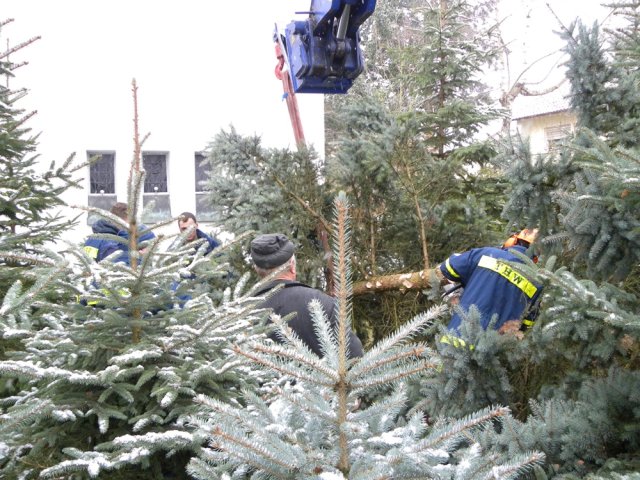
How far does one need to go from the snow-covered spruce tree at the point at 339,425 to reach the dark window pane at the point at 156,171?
51.5ft

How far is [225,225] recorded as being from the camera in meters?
7.18

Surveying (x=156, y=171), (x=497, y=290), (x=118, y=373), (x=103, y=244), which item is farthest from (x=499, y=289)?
(x=156, y=171)

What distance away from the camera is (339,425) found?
5.60ft

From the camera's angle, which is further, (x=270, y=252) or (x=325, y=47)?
(x=325, y=47)

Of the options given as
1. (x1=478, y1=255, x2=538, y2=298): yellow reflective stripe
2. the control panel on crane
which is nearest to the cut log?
(x1=478, y1=255, x2=538, y2=298): yellow reflective stripe

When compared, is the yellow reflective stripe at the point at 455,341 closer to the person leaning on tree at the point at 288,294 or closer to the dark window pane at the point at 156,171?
the person leaning on tree at the point at 288,294

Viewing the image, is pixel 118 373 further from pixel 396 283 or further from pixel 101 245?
pixel 396 283

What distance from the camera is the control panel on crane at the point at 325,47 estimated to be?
628cm

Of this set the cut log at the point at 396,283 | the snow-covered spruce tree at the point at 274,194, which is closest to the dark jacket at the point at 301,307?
the cut log at the point at 396,283

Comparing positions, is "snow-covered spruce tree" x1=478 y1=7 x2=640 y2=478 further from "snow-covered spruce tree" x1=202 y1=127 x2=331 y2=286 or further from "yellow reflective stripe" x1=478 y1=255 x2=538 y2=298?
"snow-covered spruce tree" x1=202 y1=127 x2=331 y2=286

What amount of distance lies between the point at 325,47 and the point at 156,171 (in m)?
11.3

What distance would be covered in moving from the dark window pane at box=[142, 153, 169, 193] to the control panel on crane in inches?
426

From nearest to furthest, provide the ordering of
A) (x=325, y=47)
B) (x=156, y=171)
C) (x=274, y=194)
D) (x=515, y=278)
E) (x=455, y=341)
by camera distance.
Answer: (x=455, y=341) < (x=515, y=278) < (x=325, y=47) < (x=274, y=194) < (x=156, y=171)

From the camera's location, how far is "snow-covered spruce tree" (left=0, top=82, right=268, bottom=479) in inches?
97.5
